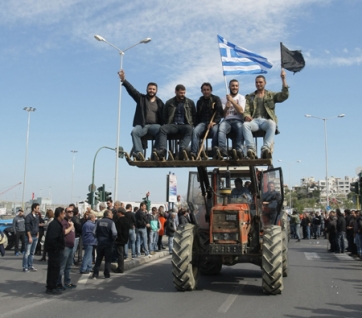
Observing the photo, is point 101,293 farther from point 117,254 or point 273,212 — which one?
point 273,212

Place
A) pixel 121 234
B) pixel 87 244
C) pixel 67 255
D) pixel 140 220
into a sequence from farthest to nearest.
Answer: pixel 140 220, pixel 121 234, pixel 87 244, pixel 67 255

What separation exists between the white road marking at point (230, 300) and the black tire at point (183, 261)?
92 centimetres

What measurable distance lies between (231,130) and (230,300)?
3.37 metres

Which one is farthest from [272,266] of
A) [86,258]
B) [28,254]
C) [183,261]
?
[28,254]

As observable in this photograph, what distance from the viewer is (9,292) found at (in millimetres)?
10555

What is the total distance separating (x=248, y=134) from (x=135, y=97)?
244cm

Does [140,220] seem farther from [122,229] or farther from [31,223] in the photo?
[31,223]

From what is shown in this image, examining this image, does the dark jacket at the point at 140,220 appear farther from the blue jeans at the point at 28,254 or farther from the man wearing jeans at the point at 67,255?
the man wearing jeans at the point at 67,255

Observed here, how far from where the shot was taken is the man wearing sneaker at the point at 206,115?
958 centimetres

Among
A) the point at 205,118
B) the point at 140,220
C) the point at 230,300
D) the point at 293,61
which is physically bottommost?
the point at 230,300

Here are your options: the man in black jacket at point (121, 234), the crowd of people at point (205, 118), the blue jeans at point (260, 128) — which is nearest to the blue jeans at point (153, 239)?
the man in black jacket at point (121, 234)

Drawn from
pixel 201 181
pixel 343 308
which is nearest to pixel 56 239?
pixel 201 181

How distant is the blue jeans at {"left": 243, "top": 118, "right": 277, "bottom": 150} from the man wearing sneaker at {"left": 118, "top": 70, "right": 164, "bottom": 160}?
177 centimetres

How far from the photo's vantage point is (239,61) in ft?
34.8
